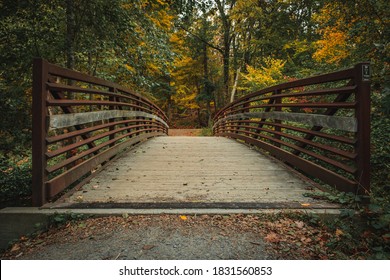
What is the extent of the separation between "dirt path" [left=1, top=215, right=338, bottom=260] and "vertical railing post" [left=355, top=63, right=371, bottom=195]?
81cm

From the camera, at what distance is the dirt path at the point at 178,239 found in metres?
2.20

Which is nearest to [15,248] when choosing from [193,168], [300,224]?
[300,224]

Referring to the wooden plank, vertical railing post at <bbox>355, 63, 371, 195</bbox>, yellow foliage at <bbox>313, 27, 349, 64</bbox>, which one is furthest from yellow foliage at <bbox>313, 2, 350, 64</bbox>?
vertical railing post at <bbox>355, 63, 371, 195</bbox>

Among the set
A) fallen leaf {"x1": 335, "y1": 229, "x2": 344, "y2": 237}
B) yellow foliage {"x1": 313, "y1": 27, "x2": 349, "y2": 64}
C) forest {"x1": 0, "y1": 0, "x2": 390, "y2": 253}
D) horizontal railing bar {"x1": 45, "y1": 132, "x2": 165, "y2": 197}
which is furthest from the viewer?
yellow foliage {"x1": 313, "y1": 27, "x2": 349, "y2": 64}

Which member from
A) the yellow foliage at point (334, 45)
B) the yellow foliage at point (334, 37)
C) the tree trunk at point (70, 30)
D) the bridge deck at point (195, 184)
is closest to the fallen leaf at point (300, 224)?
the bridge deck at point (195, 184)

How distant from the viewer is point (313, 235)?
2480mm

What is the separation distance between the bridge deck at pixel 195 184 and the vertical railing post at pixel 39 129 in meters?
0.32

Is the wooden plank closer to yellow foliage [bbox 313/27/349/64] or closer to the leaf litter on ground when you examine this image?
the leaf litter on ground

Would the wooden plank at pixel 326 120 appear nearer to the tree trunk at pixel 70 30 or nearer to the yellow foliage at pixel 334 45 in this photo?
the tree trunk at pixel 70 30

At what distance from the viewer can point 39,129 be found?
279 centimetres

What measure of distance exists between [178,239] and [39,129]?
1.89 m

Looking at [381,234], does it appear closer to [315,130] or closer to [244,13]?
[315,130]

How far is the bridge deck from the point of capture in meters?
3.09

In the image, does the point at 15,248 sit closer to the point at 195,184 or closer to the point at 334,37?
the point at 195,184
